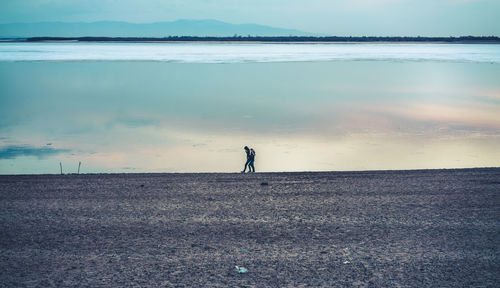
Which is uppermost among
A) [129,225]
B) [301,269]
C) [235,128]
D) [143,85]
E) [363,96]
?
[143,85]

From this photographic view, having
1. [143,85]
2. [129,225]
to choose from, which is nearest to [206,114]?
[143,85]

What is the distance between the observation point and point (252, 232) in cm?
799

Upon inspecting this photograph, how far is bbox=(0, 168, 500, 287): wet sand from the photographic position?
647 centimetres

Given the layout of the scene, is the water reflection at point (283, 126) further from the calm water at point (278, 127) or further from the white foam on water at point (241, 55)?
the white foam on water at point (241, 55)

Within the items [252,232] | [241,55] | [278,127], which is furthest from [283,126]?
[241,55]

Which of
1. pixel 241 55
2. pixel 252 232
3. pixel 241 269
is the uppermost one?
pixel 241 55

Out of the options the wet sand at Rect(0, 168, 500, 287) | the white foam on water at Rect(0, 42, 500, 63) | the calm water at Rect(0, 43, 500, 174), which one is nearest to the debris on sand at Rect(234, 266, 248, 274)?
the wet sand at Rect(0, 168, 500, 287)

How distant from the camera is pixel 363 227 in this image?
8.23 m

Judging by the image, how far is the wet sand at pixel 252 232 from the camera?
21.2 feet

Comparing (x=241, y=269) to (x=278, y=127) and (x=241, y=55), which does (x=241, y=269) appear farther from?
(x=241, y=55)

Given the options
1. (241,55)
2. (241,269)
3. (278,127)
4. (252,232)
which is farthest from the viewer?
(241,55)

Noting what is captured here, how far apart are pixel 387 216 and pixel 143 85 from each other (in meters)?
37.4

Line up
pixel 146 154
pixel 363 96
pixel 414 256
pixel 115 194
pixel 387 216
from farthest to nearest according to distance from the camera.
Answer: pixel 363 96 < pixel 146 154 < pixel 115 194 < pixel 387 216 < pixel 414 256

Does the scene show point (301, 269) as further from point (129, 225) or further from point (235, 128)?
point (235, 128)
